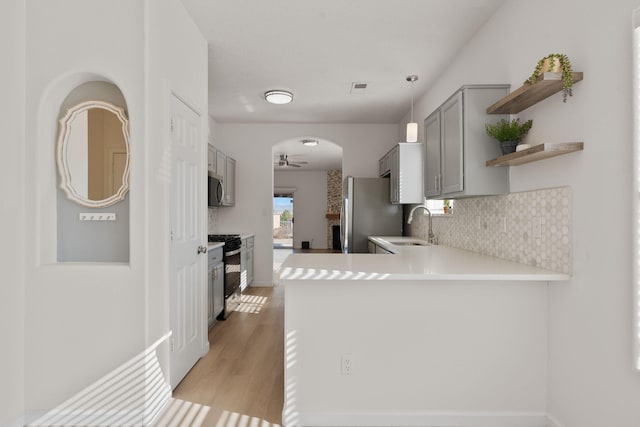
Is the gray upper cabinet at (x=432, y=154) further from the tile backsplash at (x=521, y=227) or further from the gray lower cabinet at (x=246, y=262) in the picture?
the gray lower cabinet at (x=246, y=262)

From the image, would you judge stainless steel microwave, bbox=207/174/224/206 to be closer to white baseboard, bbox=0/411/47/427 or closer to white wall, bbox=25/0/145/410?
white wall, bbox=25/0/145/410

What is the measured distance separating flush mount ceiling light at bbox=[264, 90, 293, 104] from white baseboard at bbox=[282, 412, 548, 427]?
340cm

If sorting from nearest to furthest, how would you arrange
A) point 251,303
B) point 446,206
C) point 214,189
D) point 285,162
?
point 446,206 → point 214,189 → point 251,303 → point 285,162

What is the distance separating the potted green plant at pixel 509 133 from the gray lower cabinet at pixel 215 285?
8.65 feet

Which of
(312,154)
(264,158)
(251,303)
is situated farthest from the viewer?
(312,154)

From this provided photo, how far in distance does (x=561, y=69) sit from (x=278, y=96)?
124 inches

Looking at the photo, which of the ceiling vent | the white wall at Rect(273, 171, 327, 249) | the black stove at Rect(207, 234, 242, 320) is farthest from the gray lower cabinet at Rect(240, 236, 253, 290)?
Answer: the white wall at Rect(273, 171, 327, 249)

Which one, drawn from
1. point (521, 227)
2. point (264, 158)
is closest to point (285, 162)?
point (264, 158)

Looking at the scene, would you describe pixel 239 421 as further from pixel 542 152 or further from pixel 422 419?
pixel 542 152

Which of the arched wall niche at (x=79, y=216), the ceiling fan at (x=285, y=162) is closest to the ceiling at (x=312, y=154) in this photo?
the ceiling fan at (x=285, y=162)

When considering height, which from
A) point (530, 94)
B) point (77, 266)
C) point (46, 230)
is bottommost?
point (77, 266)

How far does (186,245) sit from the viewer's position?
8.96 ft

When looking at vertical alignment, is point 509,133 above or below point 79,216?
above

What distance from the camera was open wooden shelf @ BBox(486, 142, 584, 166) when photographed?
1793mm
